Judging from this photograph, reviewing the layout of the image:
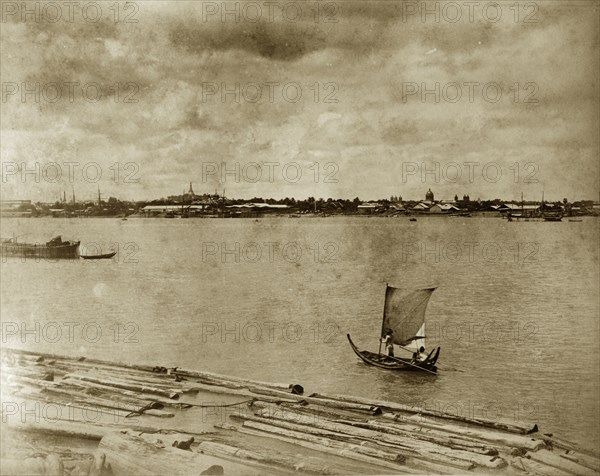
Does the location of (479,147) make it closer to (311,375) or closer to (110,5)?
(311,375)

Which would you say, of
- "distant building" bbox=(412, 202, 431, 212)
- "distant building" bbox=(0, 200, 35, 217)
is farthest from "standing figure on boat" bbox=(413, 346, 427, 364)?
"distant building" bbox=(0, 200, 35, 217)

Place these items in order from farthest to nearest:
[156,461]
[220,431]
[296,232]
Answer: [296,232], [220,431], [156,461]

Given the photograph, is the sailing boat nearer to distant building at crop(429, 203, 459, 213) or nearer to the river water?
the river water

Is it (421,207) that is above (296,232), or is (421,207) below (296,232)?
above

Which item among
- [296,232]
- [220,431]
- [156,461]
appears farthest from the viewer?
[296,232]

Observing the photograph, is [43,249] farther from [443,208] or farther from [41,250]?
[443,208]

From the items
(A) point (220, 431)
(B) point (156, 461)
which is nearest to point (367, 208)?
(A) point (220, 431)

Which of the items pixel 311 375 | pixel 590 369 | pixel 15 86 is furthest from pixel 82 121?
pixel 590 369

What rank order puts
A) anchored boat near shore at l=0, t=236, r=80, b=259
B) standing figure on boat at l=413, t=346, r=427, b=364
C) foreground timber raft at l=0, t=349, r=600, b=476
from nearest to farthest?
foreground timber raft at l=0, t=349, r=600, b=476 → anchored boat near shore at l=0, t=236, r=80, b=259 → standing figure on boat at l=413, t=346, r=427, b=364
